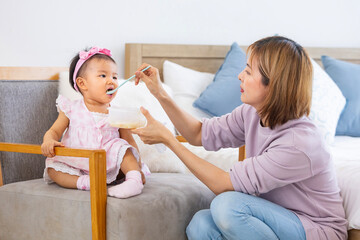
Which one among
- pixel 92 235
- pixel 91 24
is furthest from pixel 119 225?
pixel 91 24

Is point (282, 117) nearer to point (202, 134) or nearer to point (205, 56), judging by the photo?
point (202, 134)

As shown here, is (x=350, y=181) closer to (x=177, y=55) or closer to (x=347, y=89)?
(x=347, y=89)

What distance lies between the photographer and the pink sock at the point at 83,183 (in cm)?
170

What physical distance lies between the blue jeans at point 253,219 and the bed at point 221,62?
23cm

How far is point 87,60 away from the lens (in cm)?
190

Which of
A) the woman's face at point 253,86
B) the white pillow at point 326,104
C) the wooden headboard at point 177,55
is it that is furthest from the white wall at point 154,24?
the woman's face at point 253,86

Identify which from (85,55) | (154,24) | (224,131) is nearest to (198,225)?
(224,131)

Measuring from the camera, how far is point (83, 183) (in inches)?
67.1

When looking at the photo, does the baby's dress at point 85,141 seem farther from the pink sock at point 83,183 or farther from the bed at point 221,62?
the bed at point 221,62

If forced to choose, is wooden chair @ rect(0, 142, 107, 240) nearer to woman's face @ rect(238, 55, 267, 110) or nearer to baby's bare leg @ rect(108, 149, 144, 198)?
baby's bare leg @ rect(108, 149, 144, 198)

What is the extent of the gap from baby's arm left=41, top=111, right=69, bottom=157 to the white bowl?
9.3 inches

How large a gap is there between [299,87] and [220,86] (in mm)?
1281

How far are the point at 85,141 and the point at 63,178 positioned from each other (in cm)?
17

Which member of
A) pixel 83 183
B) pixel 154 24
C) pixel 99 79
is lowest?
pixel 83 183
